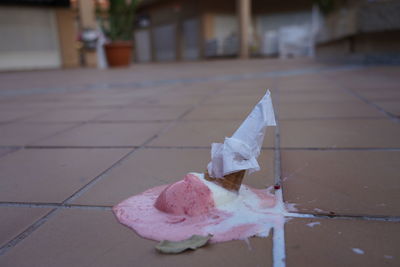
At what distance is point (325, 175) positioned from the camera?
36.7 inches

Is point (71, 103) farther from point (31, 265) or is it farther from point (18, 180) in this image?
point (31, 265)

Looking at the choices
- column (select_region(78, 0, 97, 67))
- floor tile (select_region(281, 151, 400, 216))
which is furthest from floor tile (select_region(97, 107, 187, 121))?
column (select_region(78, 0, 97, 67))

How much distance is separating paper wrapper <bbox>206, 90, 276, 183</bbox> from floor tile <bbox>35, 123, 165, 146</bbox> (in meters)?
0.62

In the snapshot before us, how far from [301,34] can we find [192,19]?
468 cm

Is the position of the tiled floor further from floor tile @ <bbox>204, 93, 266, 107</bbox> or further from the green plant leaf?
floor tile @ <bbox>204, 93, 266, 107</bbox>

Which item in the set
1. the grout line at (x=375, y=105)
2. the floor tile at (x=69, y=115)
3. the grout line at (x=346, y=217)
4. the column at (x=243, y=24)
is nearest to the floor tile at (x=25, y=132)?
the floor tile at (x=69, y=115)

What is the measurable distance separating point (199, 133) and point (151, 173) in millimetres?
488

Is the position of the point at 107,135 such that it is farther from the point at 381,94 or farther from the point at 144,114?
the point at 381,94

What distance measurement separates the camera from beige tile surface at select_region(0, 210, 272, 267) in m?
0.58

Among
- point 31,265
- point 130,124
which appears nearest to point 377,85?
point 130,124

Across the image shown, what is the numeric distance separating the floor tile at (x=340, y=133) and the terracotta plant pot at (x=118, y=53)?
23.4ft

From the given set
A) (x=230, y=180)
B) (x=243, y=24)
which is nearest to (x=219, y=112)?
(x=230, y=180)

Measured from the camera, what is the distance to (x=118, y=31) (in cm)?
834

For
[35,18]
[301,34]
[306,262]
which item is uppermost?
[35,18]
